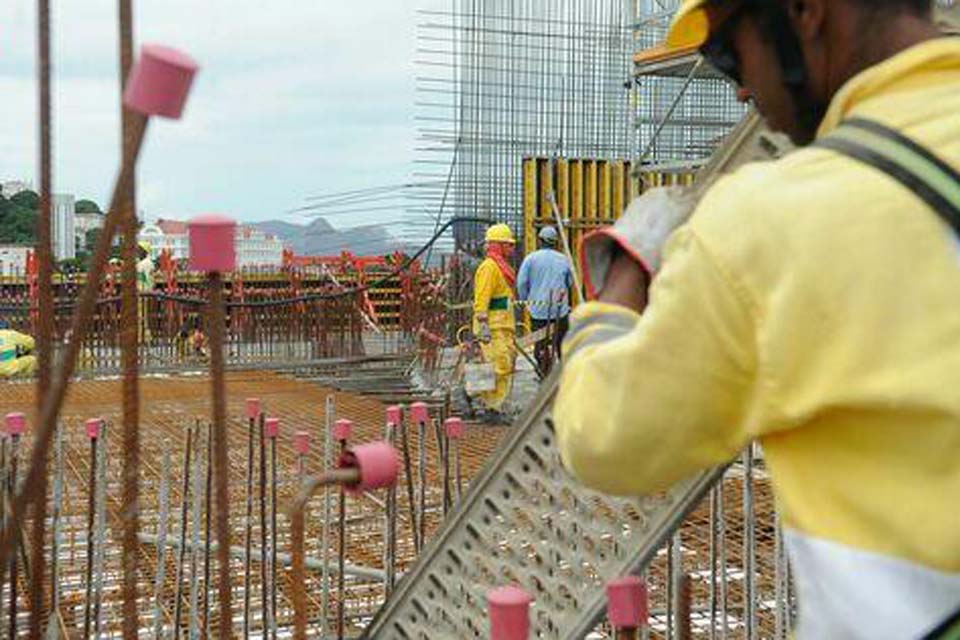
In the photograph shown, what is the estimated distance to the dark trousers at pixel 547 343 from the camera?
28.1 feet

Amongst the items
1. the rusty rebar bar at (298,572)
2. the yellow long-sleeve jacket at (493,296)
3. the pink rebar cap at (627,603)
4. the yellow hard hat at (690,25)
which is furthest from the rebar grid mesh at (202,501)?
the yellow hard hat at (690,25)

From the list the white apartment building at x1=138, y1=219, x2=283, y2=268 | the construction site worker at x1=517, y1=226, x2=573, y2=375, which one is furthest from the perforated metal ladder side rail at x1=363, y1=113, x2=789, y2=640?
the white apartment building at x1=138, y1=219, x2=283, y2=268

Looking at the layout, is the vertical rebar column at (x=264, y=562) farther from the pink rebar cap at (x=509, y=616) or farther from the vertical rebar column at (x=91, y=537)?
the pink rebar cap at (x=509, y=616)

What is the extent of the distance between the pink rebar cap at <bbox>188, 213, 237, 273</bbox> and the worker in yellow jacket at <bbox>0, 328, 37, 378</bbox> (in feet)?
37.2

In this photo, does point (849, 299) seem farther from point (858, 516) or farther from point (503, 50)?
point (503, 50)

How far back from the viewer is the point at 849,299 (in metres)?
1.03

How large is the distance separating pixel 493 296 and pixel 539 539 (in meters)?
7.03

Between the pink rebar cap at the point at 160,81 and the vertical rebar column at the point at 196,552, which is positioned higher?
the pink rebar cap at the point at 160,81

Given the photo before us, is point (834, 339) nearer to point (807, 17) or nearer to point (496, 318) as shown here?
point (807, 17)

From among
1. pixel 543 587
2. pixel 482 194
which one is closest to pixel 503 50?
pixel 482 194

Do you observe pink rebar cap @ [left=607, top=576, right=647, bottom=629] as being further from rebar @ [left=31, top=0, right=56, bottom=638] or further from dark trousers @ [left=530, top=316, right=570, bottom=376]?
dark trousers @ [left=530, top=316, right=570, bottom=376]

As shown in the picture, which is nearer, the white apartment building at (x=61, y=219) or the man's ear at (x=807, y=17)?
the man's ear at (x=807, y=17)

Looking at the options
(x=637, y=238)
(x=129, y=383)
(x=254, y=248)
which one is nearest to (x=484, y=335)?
(x=129, y=383)

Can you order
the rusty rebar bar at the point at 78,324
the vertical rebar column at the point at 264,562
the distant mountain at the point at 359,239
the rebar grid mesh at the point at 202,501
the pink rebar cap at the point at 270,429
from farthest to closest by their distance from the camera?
the distant mountain at the point at 359,239, the rebar grid mesh at the point at 202,501, the pink rebar cap at the point at 270,429, the vertical rebar column at the point at 264,562, the rusty rebar bar at the point at 78,324
